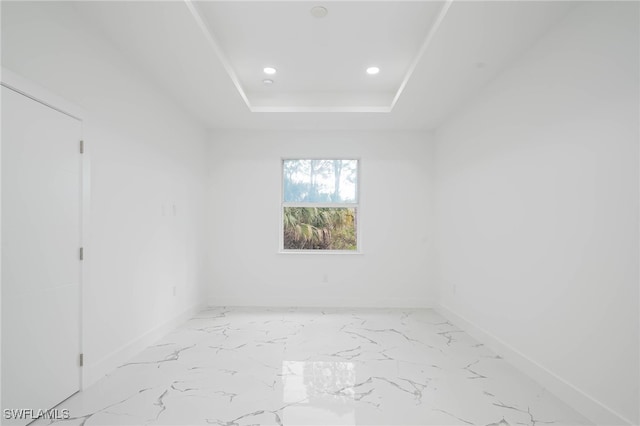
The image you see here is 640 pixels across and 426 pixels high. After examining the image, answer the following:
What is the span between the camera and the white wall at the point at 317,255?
4.56m

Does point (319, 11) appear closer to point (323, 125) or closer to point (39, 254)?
point (323, 125)

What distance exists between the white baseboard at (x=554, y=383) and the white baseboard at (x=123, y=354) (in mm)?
3208

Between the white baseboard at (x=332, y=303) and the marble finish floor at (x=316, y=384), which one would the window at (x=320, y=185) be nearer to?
the white baseboard at (x=332, y=303)

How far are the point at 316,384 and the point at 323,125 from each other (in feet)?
10.6

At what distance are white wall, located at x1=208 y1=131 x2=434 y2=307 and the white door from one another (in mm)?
2427

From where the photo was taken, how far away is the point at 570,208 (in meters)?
2.11

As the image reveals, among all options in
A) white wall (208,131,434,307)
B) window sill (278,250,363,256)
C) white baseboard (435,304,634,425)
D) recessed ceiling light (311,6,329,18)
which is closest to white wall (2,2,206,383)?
white wall (208,131,434,307)

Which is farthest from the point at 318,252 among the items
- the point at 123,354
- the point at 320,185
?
the point at 123,354

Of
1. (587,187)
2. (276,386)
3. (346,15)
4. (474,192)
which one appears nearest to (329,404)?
(276,386)

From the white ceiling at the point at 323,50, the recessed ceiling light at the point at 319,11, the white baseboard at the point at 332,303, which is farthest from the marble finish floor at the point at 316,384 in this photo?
the recessed ceiling light at the point at 319,11

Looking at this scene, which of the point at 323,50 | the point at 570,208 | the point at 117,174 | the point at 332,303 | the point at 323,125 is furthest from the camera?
the point at 332,303

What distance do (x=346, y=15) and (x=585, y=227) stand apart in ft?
7.26

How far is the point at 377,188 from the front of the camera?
4617mm

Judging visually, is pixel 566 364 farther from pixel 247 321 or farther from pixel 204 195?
pixel 204 195
